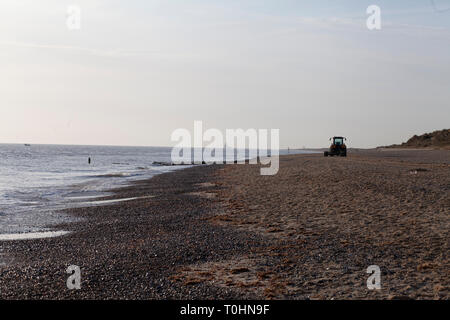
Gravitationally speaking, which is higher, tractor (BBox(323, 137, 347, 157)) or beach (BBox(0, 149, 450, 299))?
tractor (BBox(323, 137, 347, 157))

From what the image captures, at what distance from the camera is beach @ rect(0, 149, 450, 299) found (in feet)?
27.1

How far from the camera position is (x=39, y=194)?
2930 centimetres

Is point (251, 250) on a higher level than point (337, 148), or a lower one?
lower

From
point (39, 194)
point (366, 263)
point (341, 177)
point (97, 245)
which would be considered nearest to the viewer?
point (366, 263)

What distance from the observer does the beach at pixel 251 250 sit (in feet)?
27.1

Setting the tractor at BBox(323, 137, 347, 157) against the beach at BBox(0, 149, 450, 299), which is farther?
the tractor at BBox(323, 137, 347, 157)

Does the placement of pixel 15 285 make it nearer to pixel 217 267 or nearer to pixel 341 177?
A: pixel 217 267

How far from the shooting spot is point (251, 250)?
449 inches

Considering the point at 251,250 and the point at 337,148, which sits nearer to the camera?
the point at 251,250

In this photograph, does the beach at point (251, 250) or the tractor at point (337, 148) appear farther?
the tractor at point (337, 148)

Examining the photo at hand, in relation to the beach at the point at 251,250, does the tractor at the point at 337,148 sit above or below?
above
